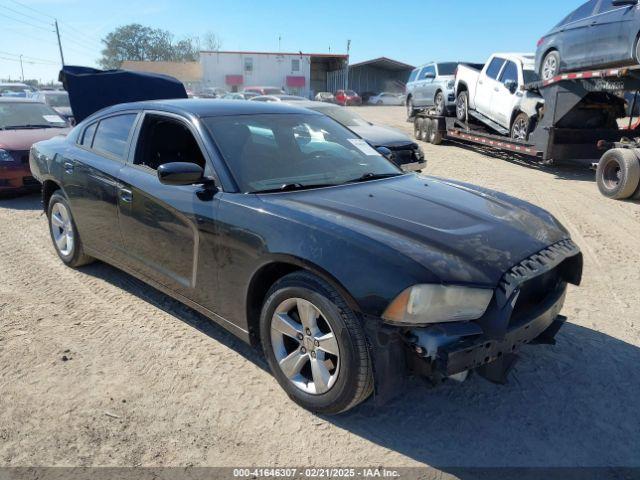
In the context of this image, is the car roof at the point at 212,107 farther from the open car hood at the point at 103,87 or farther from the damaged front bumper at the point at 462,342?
the open car hood at the point at 103,87

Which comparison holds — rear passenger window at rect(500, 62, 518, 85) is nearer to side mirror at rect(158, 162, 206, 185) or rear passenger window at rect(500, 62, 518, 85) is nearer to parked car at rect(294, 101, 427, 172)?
parked car at rect(294, 101, 427, 172)

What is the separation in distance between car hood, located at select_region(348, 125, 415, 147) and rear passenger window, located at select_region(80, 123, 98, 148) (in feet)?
17.1

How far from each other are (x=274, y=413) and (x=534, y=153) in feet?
31.5

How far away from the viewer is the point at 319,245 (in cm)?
257

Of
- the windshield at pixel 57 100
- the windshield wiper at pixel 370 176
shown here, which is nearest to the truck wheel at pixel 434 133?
the windshield at pixel 57 100

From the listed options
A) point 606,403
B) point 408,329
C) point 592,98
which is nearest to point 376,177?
point 408,329

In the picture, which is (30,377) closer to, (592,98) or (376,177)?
(376,177)

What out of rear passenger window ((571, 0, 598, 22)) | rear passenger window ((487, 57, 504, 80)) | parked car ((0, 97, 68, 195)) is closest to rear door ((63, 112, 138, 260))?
parked car ((0, 97, 68, 195))

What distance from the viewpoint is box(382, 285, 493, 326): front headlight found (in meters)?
2.33

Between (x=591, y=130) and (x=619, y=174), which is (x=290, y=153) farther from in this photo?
(x=591, y=130)

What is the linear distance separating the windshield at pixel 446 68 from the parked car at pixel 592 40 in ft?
21.4

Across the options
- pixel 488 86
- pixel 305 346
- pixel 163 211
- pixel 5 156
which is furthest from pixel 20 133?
pixel 488 86

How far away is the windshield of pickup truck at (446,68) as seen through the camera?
56.6 ft

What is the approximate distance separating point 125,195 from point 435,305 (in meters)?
2.49
